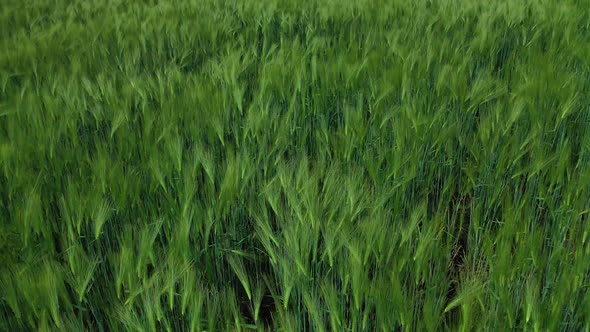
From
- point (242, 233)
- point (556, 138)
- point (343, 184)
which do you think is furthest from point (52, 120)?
point (556, 138)

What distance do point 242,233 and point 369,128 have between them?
17.0 inches

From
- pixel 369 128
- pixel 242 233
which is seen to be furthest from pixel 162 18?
pixel 242 233

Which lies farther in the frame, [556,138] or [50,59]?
[50,59]

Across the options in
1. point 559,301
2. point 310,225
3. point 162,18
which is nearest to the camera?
point 559,301

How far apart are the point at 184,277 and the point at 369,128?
644mm

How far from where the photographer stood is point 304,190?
0.84 metres

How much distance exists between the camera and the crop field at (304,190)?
704mm

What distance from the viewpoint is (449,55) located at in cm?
161

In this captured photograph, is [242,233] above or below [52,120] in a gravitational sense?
below

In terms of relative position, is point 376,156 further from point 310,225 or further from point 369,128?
point 310,225

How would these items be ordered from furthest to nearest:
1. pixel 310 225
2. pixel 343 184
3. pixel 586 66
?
pixel 586 66 → pixel 343 184 → pixel 310 225

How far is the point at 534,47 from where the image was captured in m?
1.73

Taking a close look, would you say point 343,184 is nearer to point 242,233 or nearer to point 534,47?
point 242,233

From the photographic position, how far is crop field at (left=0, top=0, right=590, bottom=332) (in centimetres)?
70
